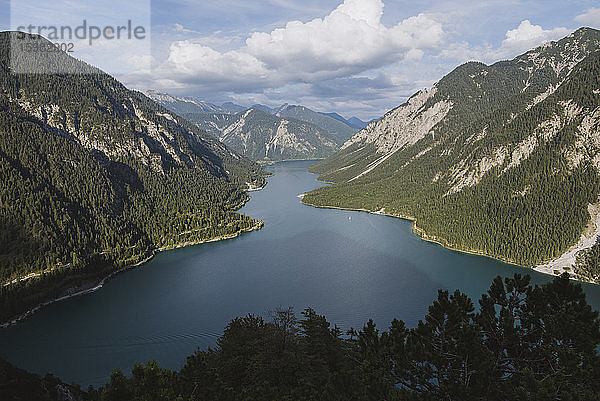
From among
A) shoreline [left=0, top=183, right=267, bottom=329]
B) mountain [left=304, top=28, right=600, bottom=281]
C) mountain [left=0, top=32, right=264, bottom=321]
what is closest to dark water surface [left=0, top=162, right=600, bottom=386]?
shoreline [left=0, top=183, right=267, bottom=329]

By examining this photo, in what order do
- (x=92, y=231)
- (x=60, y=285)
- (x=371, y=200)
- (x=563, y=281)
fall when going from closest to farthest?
(x=563, y=281) → (x=60, y=285) → (x=92, y=231) → (x=371, y=200)

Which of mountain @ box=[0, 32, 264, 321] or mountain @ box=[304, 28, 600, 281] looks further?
mountain @ box=[304, 28, 600, 281]

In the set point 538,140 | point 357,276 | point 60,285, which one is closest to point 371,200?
point 538,140

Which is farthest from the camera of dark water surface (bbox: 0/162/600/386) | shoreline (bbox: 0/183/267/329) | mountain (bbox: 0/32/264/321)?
mountain (bbox: 0/32/264/321)

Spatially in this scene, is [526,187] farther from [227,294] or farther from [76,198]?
[76,198]

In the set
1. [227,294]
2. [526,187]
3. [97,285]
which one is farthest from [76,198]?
[526,187]

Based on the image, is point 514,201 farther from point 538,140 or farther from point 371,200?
point 371,200

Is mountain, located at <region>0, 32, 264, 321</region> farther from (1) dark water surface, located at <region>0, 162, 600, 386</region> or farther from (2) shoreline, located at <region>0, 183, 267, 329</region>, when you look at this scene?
(1) dark water surface, located at <region>0, 162, 600, 386</region>
